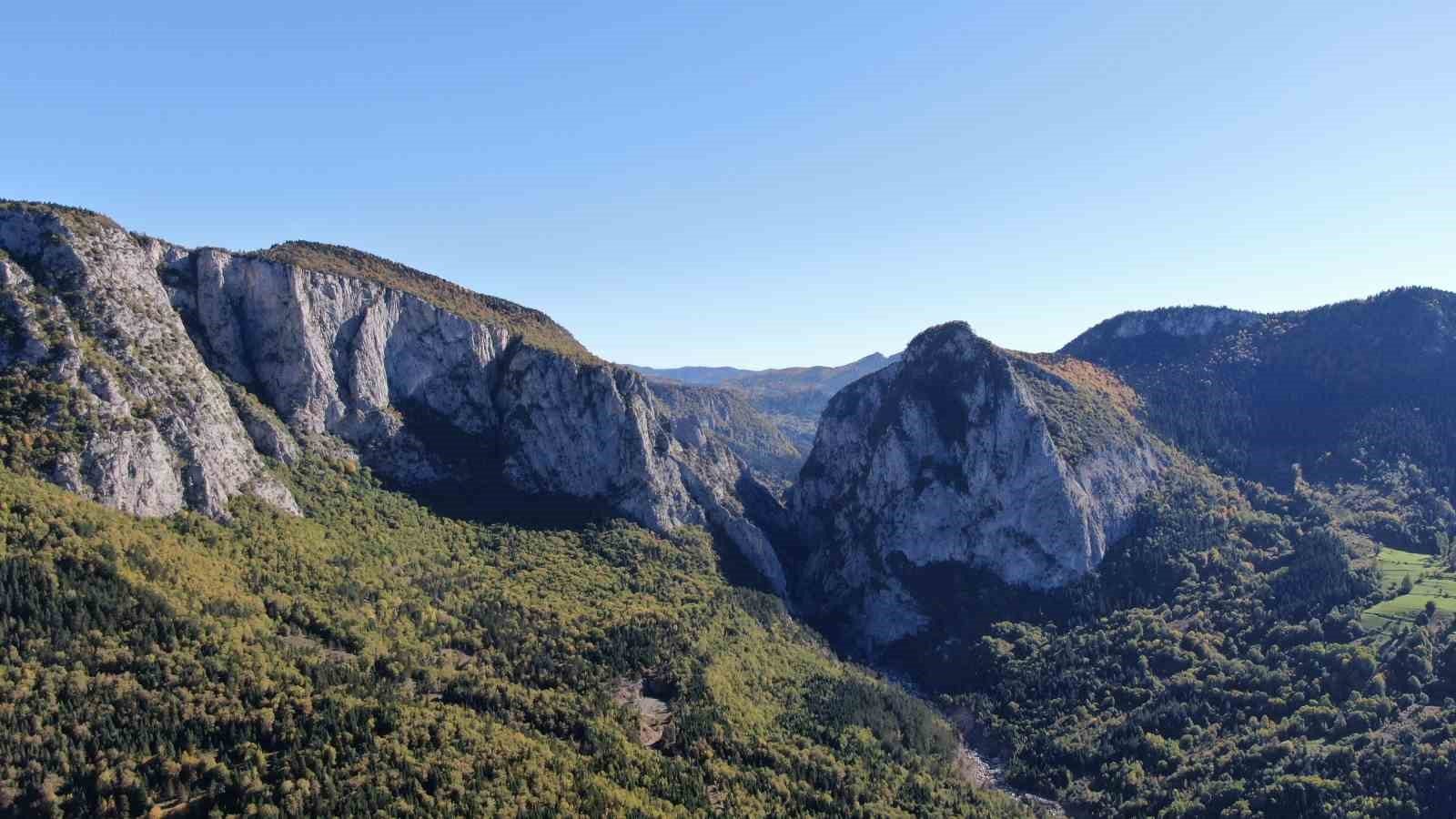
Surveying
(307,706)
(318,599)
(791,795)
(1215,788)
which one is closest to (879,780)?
(791,795)

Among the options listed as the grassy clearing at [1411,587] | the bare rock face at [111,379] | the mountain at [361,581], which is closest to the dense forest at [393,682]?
the mountain at [361,581]

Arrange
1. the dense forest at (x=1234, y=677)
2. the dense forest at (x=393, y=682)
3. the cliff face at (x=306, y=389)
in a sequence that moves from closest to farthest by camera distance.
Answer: the dense forest at (x=393, y=682) → the cliff face at (x=306, y=389) → the dense forest at (x=1234, y=677)

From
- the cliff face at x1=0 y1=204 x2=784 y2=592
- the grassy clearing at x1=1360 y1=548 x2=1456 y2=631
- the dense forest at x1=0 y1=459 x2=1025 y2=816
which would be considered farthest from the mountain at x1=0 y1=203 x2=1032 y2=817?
the grassy clearing at x1=1360 y1=548 x2=1456 y2=631

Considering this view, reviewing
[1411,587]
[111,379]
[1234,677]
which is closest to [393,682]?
[111,379]

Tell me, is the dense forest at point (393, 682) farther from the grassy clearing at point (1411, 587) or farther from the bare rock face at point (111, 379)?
the grassy clearing at point (1411, 587)

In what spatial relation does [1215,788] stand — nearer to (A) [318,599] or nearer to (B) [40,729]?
(A) [318,599]

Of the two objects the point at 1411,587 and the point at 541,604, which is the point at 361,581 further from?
the point at 1411,587

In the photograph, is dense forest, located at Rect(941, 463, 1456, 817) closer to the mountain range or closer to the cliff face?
the mountain range
